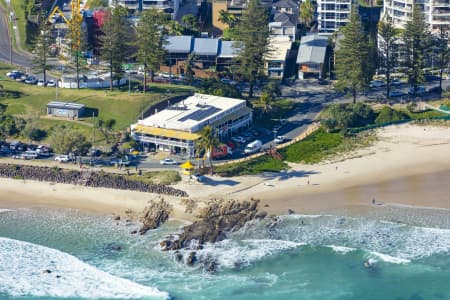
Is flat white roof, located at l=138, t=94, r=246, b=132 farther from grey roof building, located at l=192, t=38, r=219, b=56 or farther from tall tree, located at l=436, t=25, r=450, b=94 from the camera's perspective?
tall tree, located at l=436, t=25, r=450, b=94

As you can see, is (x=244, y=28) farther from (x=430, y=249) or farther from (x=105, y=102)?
(x=430, y=249)

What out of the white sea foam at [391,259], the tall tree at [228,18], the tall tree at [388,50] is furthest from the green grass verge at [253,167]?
the tall tree at [228,18]

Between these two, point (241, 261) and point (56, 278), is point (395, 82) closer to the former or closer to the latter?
point (241, 261)

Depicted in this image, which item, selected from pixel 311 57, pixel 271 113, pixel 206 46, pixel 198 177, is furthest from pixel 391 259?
pixel 206 46

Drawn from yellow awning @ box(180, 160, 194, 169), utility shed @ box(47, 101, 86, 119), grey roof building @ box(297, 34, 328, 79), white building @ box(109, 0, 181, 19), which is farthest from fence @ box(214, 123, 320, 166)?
white building @ box(109, 0, 181, 19)

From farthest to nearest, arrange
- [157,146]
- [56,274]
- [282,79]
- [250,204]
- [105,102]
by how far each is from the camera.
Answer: [282,79] → [105,102] → [157,146] → [250,204] → [56,274]

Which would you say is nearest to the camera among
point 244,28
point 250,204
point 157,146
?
point 250,204

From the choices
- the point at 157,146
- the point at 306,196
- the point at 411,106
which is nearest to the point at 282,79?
the point at 411,106
